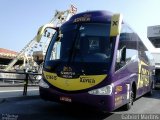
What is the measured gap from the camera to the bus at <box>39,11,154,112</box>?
25.6ft

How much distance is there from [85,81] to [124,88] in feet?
6.16

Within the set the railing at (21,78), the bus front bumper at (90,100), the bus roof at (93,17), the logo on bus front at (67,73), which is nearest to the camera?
the bus front bumper at (90,100)

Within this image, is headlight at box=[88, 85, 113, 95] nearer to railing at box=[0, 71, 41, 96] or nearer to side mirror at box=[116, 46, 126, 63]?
side mirror at box=[116, 46, 126, 63]

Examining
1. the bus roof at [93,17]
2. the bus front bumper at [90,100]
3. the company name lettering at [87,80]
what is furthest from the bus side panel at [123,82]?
the bus roof at [93,17]

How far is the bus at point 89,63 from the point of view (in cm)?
782

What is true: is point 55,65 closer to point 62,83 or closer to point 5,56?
point 62,83

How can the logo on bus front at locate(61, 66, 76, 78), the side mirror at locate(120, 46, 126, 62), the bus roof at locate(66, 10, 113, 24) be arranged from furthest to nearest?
the side mirror at locate(120, 46, 126, 62) < the bus roof at locate(66, 10, 113, 24) < the logo on bus front at locate(61, 66, 76, 78)

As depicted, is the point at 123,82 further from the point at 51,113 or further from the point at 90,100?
the point at 51,113

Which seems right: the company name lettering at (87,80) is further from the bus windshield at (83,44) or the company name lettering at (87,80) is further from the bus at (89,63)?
the bus windshield at (83,44)

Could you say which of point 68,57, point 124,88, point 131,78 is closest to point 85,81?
point 68,57

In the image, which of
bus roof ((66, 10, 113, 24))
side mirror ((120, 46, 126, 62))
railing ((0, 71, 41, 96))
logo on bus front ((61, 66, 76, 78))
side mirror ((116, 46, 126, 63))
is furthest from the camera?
railing ((0, 71, 41, 96))

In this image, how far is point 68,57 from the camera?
8.48m

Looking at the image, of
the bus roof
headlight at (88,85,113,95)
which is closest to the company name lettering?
headlight at (88,85,113,95)

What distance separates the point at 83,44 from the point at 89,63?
0.78 meters
